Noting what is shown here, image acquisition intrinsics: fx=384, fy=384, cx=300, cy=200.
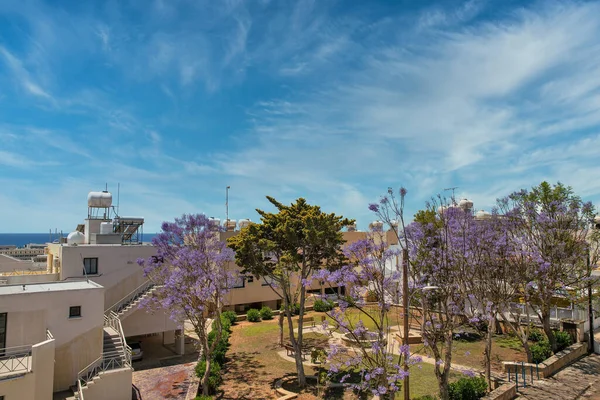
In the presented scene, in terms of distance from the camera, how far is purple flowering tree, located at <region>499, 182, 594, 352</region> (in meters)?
20.0

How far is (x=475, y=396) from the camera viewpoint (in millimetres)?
14719

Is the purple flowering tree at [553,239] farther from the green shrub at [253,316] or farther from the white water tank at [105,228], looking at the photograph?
the white water tank at [105,228]

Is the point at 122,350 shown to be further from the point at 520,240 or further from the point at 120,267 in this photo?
the point at 520,240

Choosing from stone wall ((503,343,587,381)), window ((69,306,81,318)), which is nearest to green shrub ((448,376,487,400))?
stone wall ((503,343,587,381))

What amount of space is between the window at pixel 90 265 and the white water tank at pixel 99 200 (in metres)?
5.43

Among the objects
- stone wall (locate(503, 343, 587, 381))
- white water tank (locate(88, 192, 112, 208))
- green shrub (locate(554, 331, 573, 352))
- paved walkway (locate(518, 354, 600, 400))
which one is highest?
white water tank (locate(88, 192, 112, 208))

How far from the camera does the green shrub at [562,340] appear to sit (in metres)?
21.0

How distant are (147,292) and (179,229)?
652 centimetres

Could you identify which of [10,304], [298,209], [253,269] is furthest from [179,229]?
[10,304]

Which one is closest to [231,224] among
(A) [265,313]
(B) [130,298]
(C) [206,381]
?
(A) [265,313]

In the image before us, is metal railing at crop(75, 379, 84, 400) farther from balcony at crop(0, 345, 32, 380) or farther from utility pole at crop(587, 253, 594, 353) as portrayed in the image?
utility pole at crop(587, 253, 594, 353)

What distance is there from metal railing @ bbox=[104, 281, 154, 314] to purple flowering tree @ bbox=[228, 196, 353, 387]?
7453mm

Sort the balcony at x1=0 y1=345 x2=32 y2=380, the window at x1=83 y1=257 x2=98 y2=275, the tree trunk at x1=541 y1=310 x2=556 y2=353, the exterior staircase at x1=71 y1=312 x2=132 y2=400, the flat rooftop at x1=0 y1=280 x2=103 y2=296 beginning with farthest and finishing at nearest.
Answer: the window at x1=83 y1=257 x2=98 y2=275, the tree trunk at x1=541 y1=310 x2=556 y2=353, the flat rooftop at x1=0 y1=280 x2=103 y2=296, the exterior staircase at x1=71 y1=312 x2=132 y2=400, the balcony at x1=0 y1=345 x2=32 y2=380

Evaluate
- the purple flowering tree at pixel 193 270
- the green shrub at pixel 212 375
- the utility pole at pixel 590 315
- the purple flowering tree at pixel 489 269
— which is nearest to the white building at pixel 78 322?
the purple flowering tree at pixel 193 270
